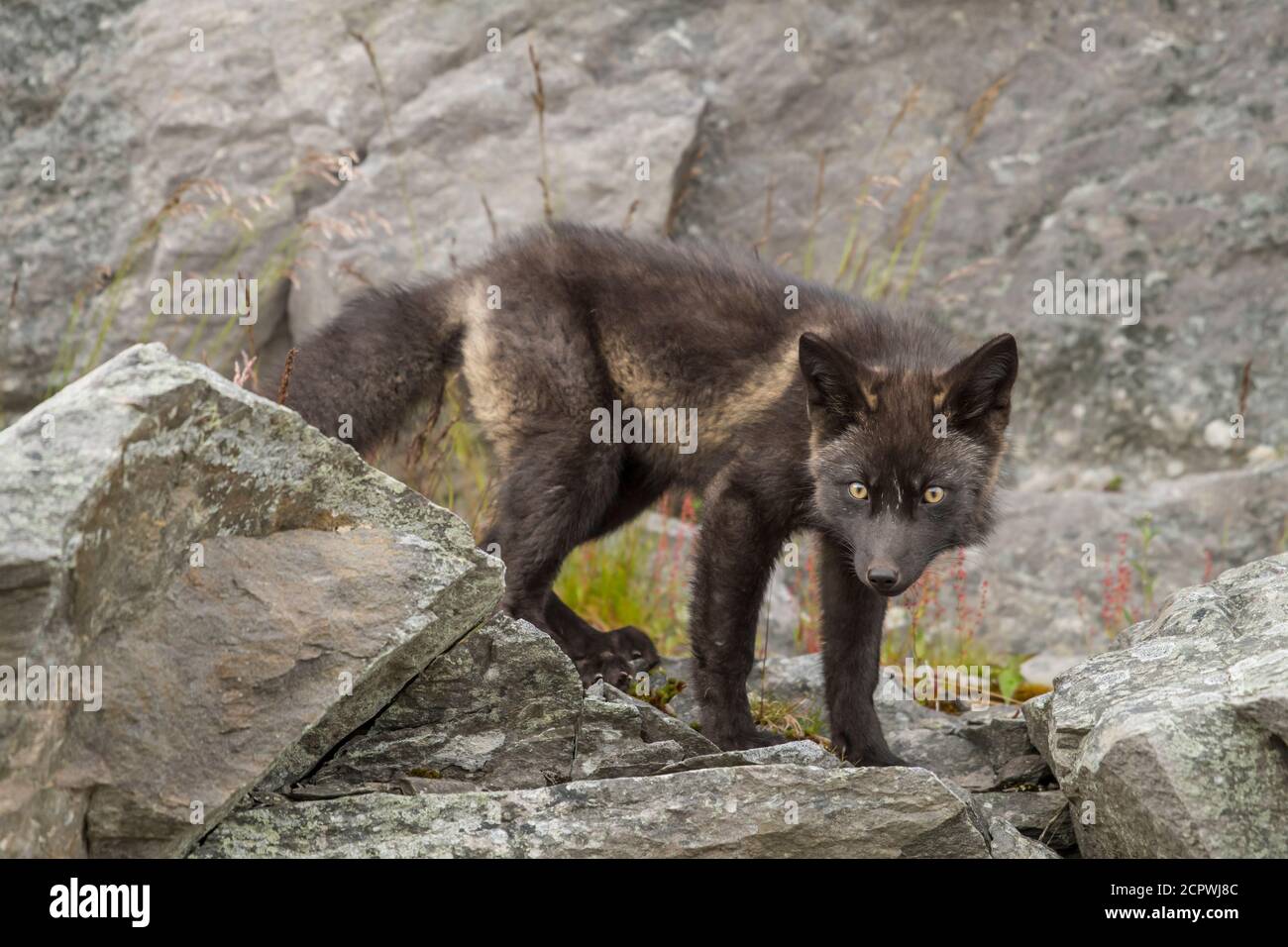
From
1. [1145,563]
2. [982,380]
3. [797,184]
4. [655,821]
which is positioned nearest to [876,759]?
[982,380]

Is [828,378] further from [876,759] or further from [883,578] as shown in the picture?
[876,759]

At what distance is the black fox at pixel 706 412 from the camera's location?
5.16 metres

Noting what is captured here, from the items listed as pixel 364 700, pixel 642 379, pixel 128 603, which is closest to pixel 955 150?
pixel 642 379

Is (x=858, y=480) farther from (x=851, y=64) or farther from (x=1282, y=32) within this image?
(x=1282, y=32)

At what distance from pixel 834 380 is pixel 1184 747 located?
6.43 ft

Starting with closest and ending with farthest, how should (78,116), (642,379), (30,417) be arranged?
(30,417), (642,379), (78,116)

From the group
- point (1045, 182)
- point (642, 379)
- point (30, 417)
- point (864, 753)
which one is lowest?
point (864, 753)

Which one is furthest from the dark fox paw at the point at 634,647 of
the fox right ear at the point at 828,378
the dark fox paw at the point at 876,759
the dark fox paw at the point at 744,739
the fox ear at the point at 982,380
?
the fox ear at the point at 982,380

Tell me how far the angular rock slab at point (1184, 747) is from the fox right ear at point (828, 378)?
4.44 ft

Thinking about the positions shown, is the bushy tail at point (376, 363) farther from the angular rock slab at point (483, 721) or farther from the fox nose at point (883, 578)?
the fox nose at point (883, 578)

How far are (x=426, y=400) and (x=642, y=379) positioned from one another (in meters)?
0.98

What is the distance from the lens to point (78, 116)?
28.5 ft

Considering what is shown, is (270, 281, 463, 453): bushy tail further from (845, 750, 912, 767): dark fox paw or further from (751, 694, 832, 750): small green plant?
(845, 750, 912, 767): dark fox paw

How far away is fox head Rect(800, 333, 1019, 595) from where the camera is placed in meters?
5.03
